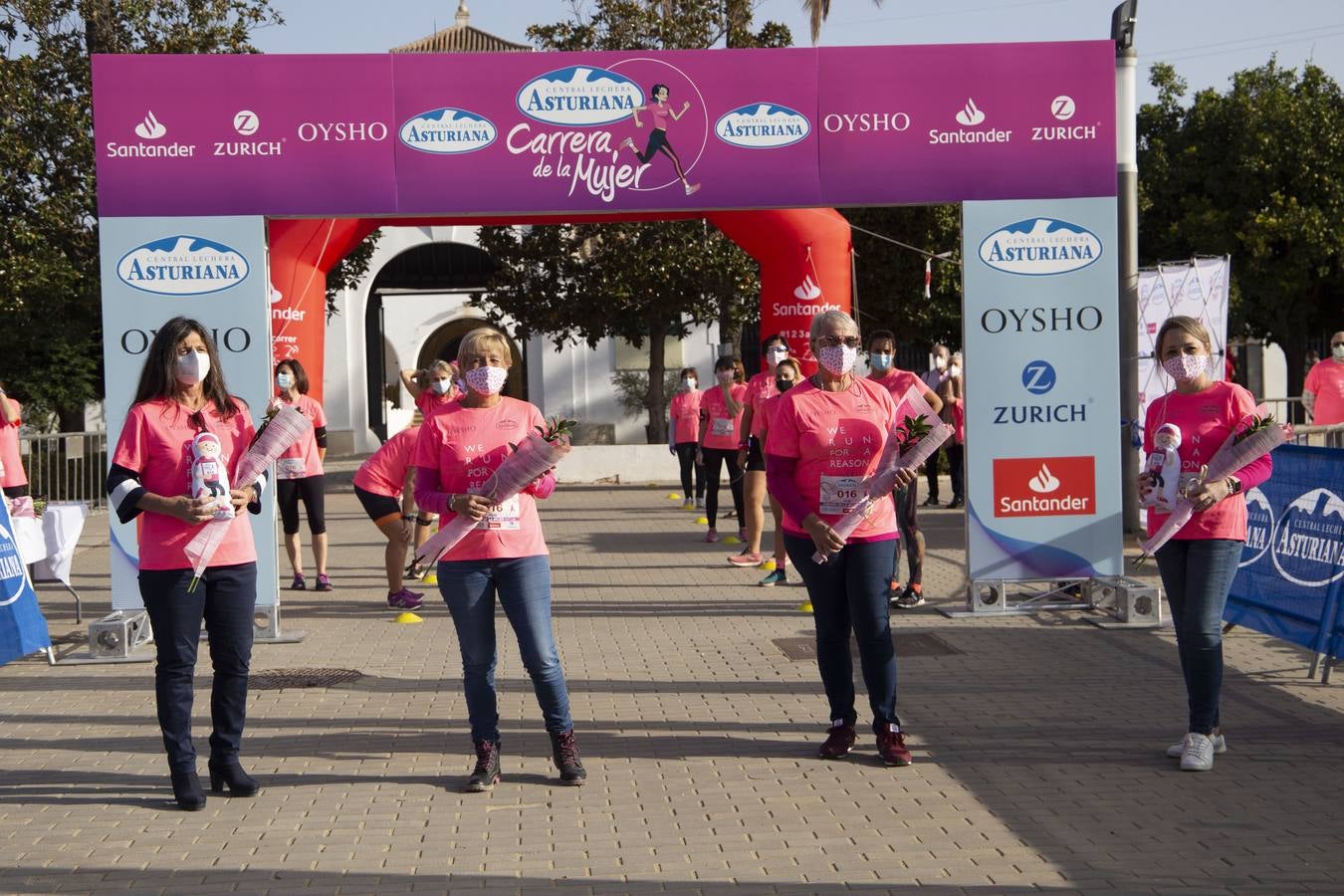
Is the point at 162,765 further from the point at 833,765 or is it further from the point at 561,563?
the point at 561,563

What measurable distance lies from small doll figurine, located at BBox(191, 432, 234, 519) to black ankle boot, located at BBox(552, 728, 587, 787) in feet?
5.29

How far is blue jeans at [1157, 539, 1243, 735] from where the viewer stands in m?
6.24

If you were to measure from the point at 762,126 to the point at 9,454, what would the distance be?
6141mm

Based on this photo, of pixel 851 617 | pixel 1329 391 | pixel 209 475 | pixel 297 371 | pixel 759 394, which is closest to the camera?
pixel 209 475

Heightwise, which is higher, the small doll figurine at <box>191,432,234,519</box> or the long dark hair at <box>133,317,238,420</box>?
the long dark hair at <box>133,317,238,420</box>

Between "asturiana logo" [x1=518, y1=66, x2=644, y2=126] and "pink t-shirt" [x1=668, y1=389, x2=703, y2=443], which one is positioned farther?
"pink t-shirt" [x1=668, y1=389, x2=703, y2=443]

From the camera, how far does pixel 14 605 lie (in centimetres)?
884

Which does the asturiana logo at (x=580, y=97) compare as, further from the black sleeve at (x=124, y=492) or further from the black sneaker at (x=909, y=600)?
the black sleeve at (x=124, y=492)

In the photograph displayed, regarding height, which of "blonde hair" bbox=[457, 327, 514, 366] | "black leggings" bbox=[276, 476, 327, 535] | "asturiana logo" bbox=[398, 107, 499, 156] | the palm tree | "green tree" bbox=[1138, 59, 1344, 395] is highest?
Result: the palm tree

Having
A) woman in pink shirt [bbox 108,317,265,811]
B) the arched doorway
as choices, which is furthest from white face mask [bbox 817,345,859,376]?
the arched doorway

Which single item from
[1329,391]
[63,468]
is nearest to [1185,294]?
[1329,391]

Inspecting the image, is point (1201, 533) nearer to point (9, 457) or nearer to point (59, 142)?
point (9, 457)

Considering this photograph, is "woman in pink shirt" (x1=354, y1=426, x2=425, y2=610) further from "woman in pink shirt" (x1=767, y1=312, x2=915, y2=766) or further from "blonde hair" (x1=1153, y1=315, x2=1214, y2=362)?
"blonde hair" (x1=1153, y1=315, x2=1214, y2=362)

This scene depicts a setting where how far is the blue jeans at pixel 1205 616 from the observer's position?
6.24m
